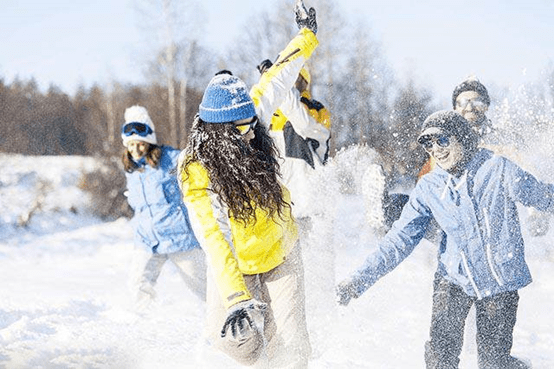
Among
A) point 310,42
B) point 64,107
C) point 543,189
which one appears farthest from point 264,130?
point 64,107

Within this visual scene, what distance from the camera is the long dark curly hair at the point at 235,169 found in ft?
8.65

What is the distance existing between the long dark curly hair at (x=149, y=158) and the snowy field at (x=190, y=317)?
73cm

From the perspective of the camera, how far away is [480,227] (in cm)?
305

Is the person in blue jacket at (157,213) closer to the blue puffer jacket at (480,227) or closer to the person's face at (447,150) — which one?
the blue puffer jacket at (480,227)

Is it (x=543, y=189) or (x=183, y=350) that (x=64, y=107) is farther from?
(x=543, y=189)

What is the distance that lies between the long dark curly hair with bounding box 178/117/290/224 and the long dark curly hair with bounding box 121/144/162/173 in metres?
2.19

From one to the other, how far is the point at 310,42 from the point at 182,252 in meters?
2.18

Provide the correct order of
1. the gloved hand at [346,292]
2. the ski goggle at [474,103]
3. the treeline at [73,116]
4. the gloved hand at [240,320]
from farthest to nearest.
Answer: the treeline at [73,116]
the ski goggle at [474,103]
the gloved hand at [346,292]
the gloved hand at [240,320]

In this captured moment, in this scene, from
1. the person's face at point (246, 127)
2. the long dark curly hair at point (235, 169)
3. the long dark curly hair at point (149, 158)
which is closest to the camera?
the long dark curly hair at point (235, 169)

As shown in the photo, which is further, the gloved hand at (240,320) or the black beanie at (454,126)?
the black beanie at (454,126)

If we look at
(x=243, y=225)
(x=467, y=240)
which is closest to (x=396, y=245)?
(x=467, y=240)

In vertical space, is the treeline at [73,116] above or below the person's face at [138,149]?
below

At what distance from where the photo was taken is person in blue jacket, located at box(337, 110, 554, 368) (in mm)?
3020

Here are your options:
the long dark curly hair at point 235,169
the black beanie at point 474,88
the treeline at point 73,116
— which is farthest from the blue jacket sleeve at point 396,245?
the treeline at point 73,116
